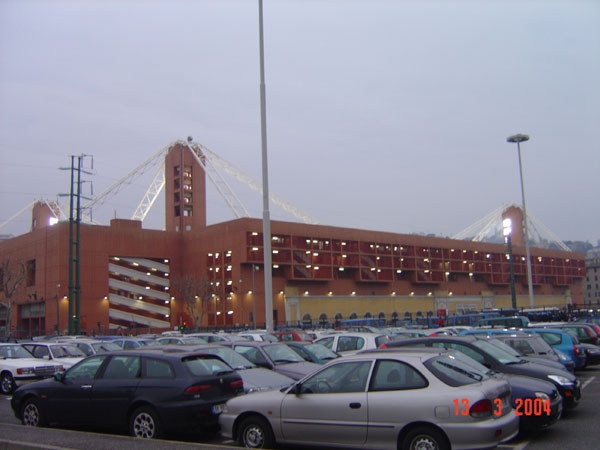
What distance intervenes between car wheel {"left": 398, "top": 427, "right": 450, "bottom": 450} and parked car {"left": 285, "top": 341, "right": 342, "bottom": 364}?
801 centimetres

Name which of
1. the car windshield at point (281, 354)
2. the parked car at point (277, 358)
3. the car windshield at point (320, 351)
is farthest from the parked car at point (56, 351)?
the car windshield at point (281, 354)

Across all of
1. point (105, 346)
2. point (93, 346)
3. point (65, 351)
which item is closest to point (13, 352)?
point (65, 351)

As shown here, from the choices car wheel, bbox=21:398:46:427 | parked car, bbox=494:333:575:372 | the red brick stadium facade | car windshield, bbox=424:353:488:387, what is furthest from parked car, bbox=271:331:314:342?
the red brick stadium facade

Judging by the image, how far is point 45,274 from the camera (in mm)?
69000

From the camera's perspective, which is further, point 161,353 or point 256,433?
point 161,353

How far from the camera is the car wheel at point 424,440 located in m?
8.19

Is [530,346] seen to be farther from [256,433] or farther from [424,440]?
[256,433]

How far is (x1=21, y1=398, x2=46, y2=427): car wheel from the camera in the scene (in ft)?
39.3

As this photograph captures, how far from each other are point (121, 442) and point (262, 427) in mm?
2131

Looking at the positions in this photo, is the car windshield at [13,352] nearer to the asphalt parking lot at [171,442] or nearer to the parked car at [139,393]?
the asphalt parking lot at [171,442]

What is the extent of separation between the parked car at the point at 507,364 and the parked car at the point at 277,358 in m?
3.20

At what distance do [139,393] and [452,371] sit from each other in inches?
206

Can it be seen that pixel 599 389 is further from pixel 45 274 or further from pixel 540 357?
pixel 45 274

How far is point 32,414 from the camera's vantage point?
1216 centimetres
